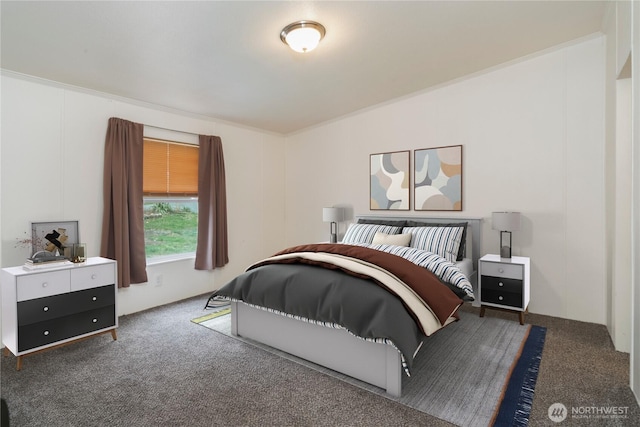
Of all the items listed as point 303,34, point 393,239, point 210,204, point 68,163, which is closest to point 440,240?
point 393,239

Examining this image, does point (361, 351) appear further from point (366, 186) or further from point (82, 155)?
point (82, 155)

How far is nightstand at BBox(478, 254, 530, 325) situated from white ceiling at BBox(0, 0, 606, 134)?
209cm

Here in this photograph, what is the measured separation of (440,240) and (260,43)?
2.62 meters

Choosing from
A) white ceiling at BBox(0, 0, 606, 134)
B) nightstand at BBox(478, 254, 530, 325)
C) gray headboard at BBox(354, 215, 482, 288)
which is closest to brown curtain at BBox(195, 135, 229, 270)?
white ceiling at BBox(0, 0, 606, 134)

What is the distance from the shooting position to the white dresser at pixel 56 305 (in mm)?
2449

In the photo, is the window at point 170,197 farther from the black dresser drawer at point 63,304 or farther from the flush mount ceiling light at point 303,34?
the flush mount ceiling light at point 303,34

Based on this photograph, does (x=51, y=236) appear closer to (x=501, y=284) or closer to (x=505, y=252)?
(x=501, y=284)

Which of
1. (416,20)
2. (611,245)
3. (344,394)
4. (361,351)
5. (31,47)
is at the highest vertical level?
(416,20)

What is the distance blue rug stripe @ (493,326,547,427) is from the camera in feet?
6.01

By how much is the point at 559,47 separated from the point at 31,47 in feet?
15.2

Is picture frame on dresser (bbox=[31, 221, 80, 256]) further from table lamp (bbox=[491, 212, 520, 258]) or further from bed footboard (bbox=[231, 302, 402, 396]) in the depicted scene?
table lamp (bbox=[491, 212, 520, 258])

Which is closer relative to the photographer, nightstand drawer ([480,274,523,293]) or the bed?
the bed

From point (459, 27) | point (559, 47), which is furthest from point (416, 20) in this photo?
point (559, 47)

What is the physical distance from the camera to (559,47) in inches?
129
